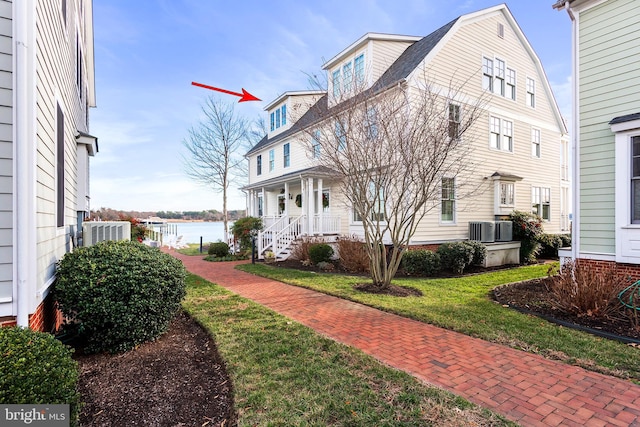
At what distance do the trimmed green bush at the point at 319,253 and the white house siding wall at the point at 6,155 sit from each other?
910 cm

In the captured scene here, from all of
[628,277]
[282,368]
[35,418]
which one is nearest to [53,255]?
[35,418]

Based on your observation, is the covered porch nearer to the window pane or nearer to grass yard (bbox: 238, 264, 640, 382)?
grass yard (bbox: 238, 264, 640, 382)

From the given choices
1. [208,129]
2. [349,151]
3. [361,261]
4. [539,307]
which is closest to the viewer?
[539,307]

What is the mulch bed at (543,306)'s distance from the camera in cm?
504

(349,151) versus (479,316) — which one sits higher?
(349,151)

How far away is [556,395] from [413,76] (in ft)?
33.9

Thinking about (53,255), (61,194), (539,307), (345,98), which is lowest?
(539,307)

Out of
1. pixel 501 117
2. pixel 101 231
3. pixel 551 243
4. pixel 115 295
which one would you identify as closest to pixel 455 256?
pixel 551 243

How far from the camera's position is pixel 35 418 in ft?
7.03

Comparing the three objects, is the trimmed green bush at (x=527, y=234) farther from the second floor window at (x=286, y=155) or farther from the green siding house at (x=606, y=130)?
the second floor window at (x=286, y=155)

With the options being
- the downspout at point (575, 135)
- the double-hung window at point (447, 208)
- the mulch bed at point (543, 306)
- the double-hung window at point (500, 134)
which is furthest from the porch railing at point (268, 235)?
the downspout at point (575, 135)

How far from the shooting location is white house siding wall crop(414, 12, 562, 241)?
12.4 m

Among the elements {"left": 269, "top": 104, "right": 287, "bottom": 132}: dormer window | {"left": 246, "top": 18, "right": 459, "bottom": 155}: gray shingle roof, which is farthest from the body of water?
{"left": 246, "top": 18, "right": 459, "bottom": 155}: gray shingle roof

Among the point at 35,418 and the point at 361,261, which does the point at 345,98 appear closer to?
the point at 361,261
